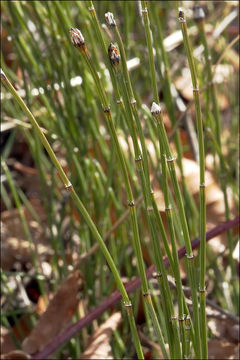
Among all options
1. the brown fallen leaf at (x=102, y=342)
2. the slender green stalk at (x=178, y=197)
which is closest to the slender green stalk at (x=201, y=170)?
the slender green stalk at (x=178, y=197)

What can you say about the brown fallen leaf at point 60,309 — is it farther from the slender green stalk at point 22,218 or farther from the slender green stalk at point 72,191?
the slender green stalk at point 72,191

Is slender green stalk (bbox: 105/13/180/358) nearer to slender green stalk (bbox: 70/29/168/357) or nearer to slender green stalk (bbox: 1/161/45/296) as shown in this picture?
slender green stalk (bbox: 70/29/168/357)

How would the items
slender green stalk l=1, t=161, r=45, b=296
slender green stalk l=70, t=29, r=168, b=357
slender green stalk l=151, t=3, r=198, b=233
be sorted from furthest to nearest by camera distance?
slender green stalk l=1, t=161, r=45, b=296
slender green stalk l=151, t=3, r=198, b=233
slender green stalk l=70, t=29, r=168, b=357

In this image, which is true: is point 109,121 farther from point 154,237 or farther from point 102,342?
point 102,342

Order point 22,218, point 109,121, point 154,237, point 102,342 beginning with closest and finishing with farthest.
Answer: point 109,121, point 154,237, point 102,342, point 22,218

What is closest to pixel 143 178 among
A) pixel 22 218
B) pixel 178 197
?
pixel 178 197

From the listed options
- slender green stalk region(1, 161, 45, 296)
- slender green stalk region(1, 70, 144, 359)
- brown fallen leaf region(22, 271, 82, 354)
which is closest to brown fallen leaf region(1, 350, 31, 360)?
brown fallen leaf region(22, 271, 82, 354)
